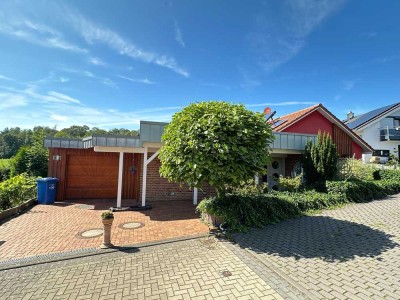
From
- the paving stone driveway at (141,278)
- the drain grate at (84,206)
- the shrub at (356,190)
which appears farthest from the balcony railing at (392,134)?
the drain grate at (84,206)

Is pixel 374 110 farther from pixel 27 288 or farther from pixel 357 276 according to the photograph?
pixel 27 288

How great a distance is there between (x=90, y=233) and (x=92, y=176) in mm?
5796

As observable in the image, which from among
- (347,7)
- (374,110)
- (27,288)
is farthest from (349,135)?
(27,288)

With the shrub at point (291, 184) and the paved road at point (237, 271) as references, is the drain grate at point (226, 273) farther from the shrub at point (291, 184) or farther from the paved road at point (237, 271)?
the shrub at point (291, 184)

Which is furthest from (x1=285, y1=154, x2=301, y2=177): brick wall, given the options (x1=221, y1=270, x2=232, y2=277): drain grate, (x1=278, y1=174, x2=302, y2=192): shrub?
(x1=221, y1=270, x2=232, y2=277): drain grate

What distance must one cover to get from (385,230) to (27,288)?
8.15 metres

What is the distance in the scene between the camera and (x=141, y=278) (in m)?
3.86

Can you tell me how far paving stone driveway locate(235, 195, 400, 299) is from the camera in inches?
139

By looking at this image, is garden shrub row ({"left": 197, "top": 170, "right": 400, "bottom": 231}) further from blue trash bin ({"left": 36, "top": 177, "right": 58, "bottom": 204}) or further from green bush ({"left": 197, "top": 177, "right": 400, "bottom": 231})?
blue trash bin ({"left": 36, "top": 177, "right": 58, "bottom": 204})

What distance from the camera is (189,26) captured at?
9352 millimetres

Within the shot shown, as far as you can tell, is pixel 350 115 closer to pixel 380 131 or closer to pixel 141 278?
pixel 380 131

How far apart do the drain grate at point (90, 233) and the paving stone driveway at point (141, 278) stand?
1.44m

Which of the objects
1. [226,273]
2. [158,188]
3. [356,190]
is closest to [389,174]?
[356,190]

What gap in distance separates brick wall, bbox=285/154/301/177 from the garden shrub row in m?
2.91
